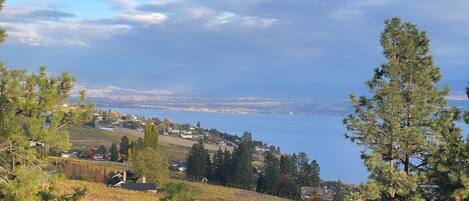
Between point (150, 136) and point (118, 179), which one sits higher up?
point (150, 136)

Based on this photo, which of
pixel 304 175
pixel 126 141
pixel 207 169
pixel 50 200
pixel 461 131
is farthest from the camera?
A: pixel 126 141

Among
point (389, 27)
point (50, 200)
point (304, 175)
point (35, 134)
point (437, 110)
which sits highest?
point (389, 27)

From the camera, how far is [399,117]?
15.8 meters

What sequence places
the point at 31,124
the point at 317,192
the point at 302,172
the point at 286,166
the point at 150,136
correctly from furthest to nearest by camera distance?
the point at 302,172, the point at 286,166, the point at 317,192, the point at 150,136, the point at 31,124

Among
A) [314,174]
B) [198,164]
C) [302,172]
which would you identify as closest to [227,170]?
[198,164]

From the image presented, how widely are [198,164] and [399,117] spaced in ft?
229

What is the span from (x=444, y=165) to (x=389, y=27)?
425 cm

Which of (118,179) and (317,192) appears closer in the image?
(118,179)

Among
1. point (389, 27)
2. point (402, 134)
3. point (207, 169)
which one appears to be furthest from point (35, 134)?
point (207, 169)

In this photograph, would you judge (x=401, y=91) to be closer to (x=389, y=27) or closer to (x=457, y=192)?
(x=389, y=27)

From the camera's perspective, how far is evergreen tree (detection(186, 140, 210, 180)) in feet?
277

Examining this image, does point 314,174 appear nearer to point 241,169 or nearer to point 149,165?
point 241,169

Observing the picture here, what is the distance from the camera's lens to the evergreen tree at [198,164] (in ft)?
277

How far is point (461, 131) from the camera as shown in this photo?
1614cm
